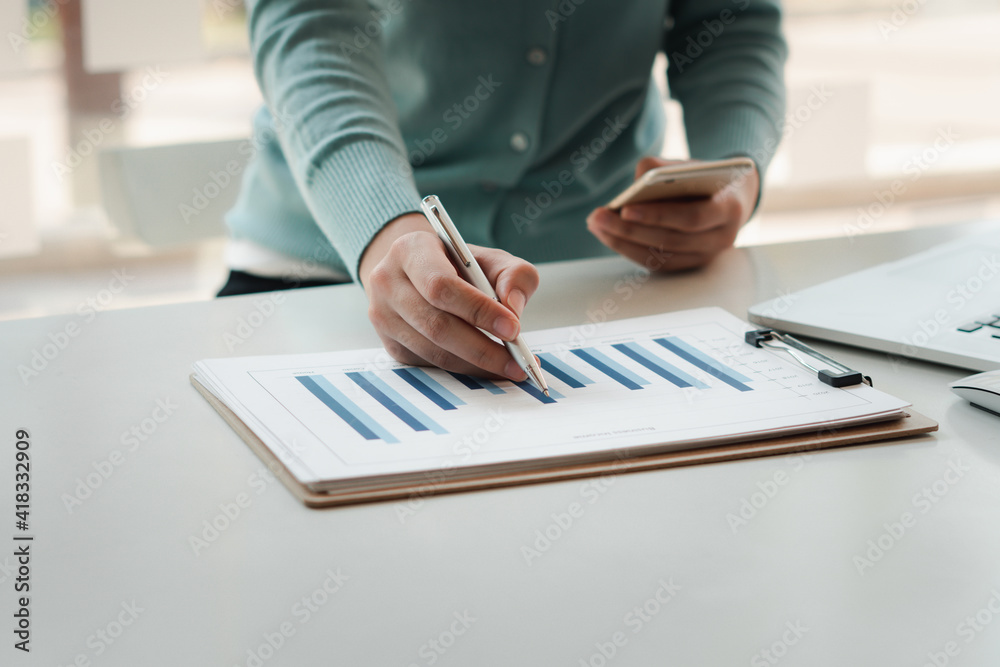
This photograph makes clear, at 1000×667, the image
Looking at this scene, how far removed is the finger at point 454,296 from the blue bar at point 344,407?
3.8 inches

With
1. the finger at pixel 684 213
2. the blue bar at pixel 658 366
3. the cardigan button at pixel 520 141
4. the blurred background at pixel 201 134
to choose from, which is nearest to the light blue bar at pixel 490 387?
the blue bar at pixel 658 366

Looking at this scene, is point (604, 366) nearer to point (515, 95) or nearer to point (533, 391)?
point (533, 391)

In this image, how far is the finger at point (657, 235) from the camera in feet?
3.05

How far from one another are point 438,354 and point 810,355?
273mm

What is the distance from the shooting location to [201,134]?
9.70 feet

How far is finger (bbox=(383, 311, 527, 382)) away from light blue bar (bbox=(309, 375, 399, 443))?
0.07 metres

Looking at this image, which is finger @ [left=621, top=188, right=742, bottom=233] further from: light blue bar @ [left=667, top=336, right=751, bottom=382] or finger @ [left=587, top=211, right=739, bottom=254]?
light blue bar @ [left=667, top=336, right=751, bottom=382]

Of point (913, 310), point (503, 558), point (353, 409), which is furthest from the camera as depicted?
point (913, 310)

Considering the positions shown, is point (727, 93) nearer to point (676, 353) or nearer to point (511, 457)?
point (676, 353)

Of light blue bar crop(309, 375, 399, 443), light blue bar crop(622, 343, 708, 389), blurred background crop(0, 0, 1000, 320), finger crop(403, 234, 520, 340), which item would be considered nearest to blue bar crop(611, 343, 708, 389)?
light blue bar crop(622, 343, 708, 389)

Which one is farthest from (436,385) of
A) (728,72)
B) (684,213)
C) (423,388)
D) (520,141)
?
(728,72)

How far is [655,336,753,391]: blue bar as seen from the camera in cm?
65

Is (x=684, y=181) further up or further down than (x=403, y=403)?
further up

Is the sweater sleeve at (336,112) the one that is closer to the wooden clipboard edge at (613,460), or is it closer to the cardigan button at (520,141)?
the cardigan button at (520,141)
